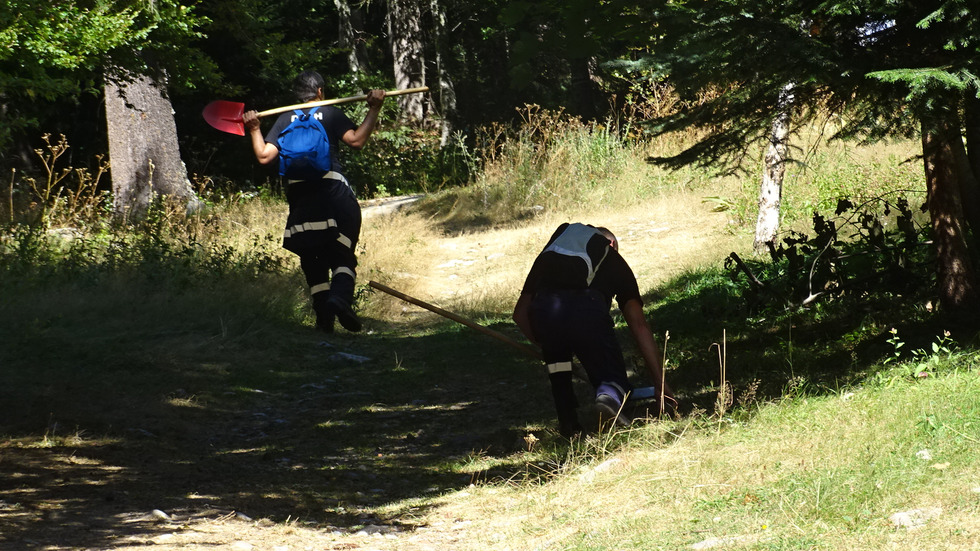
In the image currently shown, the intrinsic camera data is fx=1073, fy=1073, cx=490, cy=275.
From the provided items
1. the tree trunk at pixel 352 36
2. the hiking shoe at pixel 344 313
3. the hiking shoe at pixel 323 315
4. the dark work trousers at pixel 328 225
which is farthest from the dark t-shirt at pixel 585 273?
the tree trunk at pixel 352 36

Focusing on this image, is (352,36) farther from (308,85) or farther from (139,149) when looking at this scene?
(308,85)

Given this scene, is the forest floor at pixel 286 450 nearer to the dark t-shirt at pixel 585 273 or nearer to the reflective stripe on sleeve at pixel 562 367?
the reflective stripe on sleeve at pixel 562 367

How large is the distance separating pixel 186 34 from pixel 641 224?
755cm

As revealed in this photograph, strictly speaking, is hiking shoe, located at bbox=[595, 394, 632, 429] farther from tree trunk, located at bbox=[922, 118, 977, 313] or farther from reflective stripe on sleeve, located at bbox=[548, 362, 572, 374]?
tree trunk, located at bbox=[922, 118, 977, 313]

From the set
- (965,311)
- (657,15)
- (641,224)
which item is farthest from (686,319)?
(641,224)

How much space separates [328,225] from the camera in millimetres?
7676

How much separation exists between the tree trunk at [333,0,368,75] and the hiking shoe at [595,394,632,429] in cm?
2140

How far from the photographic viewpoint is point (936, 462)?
4.22m

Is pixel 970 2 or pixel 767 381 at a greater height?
pixel 970 2

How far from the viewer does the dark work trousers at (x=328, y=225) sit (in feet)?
25.2

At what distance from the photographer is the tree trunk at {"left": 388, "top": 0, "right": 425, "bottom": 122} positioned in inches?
1024

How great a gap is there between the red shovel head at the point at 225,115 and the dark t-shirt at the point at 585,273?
288cm

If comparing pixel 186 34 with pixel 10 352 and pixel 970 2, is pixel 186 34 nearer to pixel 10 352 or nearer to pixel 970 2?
pixel 10 352

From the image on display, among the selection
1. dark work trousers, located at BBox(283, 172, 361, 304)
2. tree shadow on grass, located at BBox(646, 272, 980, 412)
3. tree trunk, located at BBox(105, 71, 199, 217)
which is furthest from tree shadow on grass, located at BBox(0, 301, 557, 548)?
tree trunk, located at BBox(105, 71, 199, 217)
